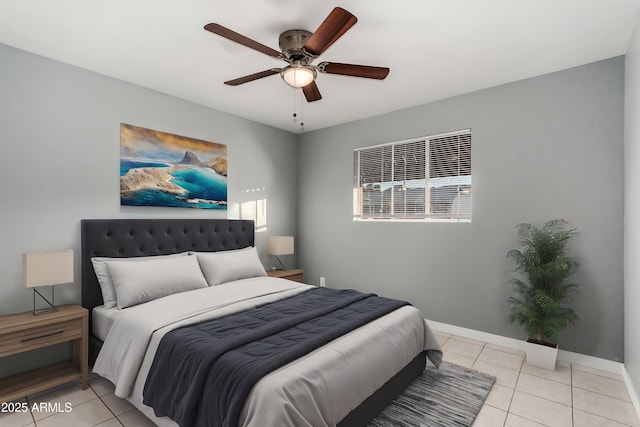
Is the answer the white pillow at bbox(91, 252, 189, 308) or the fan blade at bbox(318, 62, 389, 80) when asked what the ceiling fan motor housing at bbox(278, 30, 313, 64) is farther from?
the white pillow at bbox(91, 252, 189, 308)

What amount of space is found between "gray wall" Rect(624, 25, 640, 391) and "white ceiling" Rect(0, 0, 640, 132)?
30 cm

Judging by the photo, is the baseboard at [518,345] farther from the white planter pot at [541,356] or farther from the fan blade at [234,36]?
the fan blade at [234,36]

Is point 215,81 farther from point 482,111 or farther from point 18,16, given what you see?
point 482,111

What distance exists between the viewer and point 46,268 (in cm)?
244

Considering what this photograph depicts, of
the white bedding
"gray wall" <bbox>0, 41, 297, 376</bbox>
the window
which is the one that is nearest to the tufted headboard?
"gray wall" <bbox>0, 41, 297, 376</bbox>

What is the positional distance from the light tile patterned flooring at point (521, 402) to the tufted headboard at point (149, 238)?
0.48 meters

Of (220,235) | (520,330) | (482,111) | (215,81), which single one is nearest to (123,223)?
(220,235)

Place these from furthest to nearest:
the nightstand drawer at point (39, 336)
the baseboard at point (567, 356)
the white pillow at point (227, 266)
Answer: the white pillow at point (227, 266), the baseboard at point (567, 356), the nightstand drawer at point (39, 336)

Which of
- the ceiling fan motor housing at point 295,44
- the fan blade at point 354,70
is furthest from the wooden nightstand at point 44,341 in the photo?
the fan blade at point 354,70

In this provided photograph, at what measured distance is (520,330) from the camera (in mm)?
3268

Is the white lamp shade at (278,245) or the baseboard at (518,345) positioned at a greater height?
the white lamp shade at (278,245)

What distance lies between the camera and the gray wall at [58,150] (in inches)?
102

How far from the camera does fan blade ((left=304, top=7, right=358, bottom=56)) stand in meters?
1.72

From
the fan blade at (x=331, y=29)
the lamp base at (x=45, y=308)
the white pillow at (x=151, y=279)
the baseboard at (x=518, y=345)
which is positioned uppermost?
the fan blade at (x=331, y=29)
